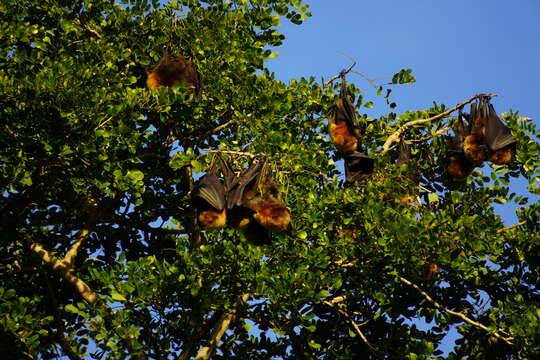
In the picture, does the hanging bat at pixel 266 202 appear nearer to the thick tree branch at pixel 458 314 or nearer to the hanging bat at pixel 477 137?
the thick tree branch at pixel 458 314

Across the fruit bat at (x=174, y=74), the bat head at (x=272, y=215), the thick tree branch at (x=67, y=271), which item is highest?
the fruit bat at (x=174, y=74)

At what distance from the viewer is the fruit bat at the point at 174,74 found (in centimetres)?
870

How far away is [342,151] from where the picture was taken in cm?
903

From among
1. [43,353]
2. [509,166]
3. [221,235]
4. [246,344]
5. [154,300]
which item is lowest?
[43,353]

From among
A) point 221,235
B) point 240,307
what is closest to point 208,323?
point 240,307

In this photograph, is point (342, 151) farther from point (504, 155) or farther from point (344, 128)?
point (504, 155)

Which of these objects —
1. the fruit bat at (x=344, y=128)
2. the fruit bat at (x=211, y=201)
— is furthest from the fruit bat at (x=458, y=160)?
the fruit bat at (x=211, y=201)

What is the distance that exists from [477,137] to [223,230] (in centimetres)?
344

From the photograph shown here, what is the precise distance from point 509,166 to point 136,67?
16.9ft

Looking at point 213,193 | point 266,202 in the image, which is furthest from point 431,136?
point 213,193

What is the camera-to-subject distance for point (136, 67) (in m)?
9.98

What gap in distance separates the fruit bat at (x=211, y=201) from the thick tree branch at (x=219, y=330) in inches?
62.6

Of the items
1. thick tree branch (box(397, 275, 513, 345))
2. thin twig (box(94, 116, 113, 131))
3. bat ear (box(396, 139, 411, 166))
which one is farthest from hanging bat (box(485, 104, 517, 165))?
thin twig (box(94, 116, 113, 131))

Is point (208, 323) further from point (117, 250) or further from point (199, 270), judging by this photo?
point (117, 250)
